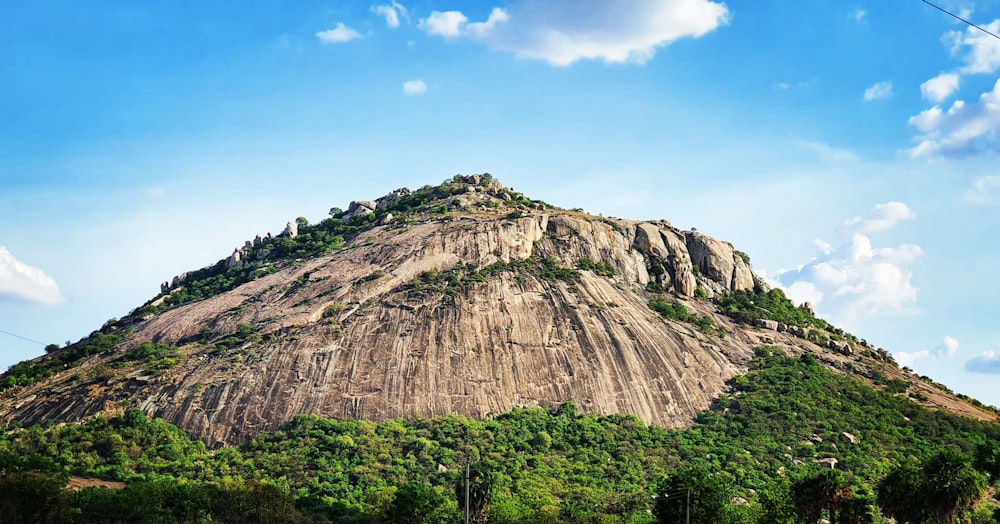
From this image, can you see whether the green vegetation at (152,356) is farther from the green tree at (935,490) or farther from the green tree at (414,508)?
the green tree at (935,490)

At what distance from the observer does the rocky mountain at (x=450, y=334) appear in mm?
104812

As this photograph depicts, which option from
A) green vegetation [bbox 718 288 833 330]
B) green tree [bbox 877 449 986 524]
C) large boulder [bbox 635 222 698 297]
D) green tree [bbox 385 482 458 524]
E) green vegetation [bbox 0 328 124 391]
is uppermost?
large boulder [bbox 635 222 698 297]

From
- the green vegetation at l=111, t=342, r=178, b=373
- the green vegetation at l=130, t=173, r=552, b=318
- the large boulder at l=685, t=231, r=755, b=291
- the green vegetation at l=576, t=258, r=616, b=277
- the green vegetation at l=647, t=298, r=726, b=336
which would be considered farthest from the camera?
the large boulder at l=685, t=231, r=755, b=291

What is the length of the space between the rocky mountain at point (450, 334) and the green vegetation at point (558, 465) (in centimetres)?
372

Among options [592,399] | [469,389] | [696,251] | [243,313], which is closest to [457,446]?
[469,389]

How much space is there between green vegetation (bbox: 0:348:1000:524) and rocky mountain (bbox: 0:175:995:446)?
3716 millimetres

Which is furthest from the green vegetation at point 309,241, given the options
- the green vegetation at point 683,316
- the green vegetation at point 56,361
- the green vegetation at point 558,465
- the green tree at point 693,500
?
the green tree at point 693,500

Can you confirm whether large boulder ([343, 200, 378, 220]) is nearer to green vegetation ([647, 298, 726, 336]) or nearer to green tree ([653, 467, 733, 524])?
green vegetation ([647, 298, 726, 336])

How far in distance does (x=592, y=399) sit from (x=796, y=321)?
152ft

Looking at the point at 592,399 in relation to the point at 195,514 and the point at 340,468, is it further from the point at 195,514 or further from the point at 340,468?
the point at 195,514

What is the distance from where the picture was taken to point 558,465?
96625mm

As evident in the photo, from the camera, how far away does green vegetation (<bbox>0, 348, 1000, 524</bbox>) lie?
73188mm

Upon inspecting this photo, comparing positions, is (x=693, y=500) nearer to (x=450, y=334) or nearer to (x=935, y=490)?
(x=935, y=490)

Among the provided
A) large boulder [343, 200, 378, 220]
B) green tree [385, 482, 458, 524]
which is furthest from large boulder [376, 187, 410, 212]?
green tree [385, 482, 458, 524]
